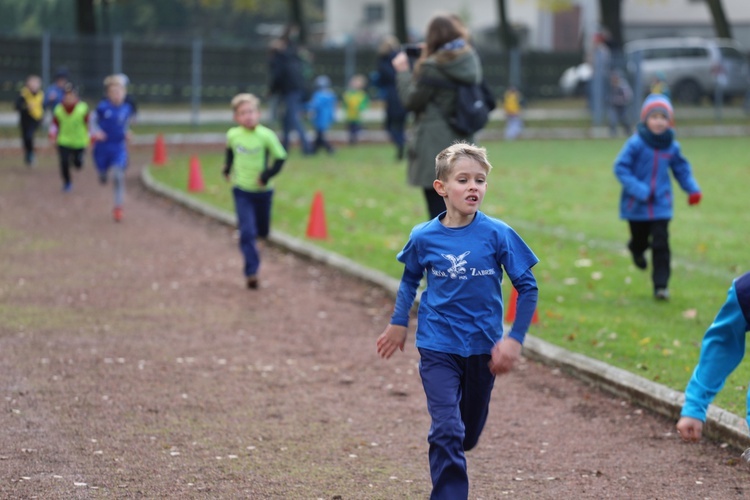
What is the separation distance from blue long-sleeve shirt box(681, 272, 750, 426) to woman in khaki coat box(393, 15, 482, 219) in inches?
213

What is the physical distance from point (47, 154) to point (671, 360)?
19.6 metres

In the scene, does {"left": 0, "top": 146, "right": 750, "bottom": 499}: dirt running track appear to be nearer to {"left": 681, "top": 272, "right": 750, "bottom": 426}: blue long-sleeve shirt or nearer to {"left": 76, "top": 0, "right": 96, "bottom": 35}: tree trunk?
{"left": 681, "top": 272, "right": 750, "bottom": 426}: blue long-sleeve shirt

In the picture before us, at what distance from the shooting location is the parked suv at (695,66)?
41156 mm

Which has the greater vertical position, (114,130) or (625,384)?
(114,130)

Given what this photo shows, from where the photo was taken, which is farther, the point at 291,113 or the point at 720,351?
the point at 291,113

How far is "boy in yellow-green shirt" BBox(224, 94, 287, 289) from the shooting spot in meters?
11.1

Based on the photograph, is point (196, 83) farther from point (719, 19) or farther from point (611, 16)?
point (719, 19)

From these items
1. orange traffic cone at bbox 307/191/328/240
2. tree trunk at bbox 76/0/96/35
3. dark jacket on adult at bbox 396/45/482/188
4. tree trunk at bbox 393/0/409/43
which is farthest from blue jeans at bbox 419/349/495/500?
tree trunk at bbox 393/0/409/43

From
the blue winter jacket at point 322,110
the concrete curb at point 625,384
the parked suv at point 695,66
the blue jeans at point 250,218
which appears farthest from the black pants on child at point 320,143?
the parked suv at point 695,66

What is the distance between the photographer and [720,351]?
14.2 feet

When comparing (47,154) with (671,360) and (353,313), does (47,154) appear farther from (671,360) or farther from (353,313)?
(671,360)

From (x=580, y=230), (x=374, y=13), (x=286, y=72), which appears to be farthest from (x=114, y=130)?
(x=374, y=13)

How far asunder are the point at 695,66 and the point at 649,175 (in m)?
32.5

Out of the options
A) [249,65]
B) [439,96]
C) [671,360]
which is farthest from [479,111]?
[249,65]
